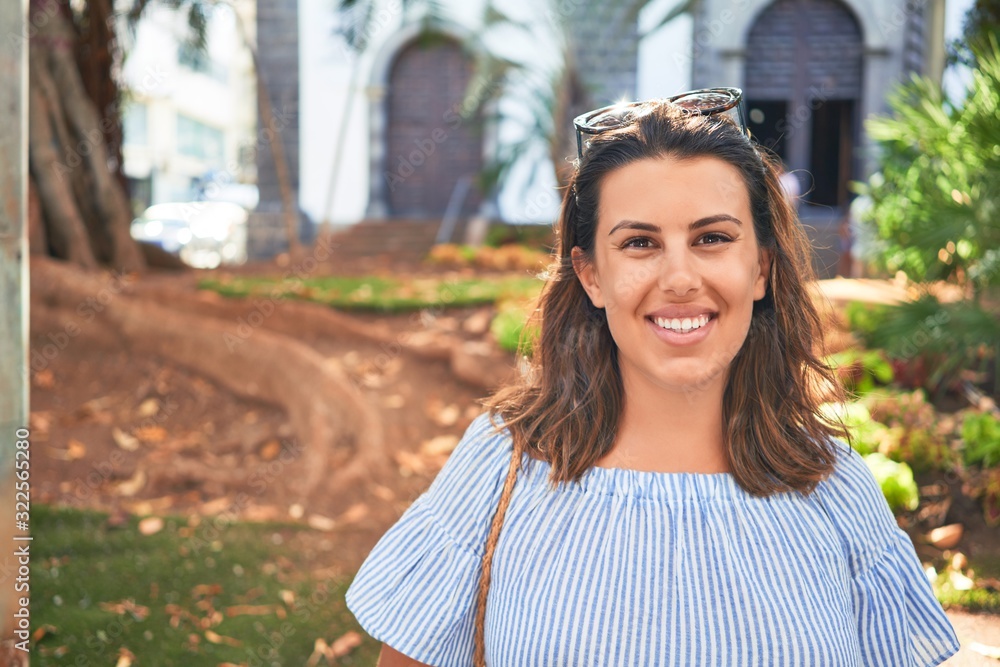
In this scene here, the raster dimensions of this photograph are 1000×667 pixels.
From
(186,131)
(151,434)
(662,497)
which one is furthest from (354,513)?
(186,131)

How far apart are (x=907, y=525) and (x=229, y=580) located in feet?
9.66

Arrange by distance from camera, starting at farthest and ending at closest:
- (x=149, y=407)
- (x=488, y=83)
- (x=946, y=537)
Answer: (x=488, y=83), (x=149, y=407), (x=946, y=537)

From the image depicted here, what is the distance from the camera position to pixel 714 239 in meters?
1.64

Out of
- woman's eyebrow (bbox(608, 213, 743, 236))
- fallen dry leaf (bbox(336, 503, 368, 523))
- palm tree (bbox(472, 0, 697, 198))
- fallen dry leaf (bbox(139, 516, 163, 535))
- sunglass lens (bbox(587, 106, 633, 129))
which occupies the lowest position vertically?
fallen dry leaf (bbox(336, 503, 368, 523))

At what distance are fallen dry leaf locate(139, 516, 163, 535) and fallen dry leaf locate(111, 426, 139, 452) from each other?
42.3 inches

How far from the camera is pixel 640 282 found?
1.62m

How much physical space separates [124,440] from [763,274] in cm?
470

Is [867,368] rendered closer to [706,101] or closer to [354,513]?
[354,513]

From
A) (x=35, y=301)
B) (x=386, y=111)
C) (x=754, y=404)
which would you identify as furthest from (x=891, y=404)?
(x=386, y=111)

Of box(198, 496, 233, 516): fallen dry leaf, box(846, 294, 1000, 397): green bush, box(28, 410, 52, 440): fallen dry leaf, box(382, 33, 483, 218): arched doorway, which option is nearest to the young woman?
box(846, 294, 1000, 397): green bush

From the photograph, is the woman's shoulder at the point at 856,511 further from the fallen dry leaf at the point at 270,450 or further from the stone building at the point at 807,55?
the stone building at the point at 807,55

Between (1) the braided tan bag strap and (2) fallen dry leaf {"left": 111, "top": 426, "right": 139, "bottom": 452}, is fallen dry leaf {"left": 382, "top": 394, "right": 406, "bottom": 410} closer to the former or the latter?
(2) fallen dry leaf {"left": 111, "top": 426, "right": 139, "bottom": 452}

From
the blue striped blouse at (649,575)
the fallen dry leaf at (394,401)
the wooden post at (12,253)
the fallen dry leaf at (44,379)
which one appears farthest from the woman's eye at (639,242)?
the fallen dry leaf at (44,379)

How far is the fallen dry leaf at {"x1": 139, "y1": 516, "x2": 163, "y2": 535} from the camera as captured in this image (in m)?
4.34
